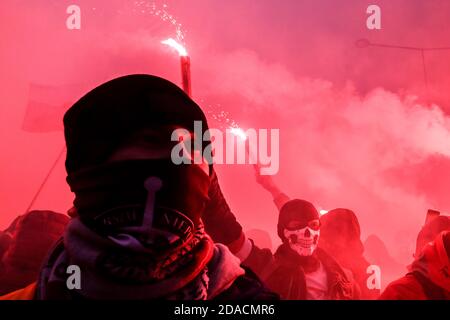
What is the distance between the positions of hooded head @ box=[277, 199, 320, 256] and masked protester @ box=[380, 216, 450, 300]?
2.17ft

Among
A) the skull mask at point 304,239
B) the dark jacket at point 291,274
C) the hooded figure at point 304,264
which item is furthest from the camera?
the skull mask at point 304,239

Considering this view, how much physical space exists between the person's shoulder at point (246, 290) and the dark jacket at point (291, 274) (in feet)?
2.88

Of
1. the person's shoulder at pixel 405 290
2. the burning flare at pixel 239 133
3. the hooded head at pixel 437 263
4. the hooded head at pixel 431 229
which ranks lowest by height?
the person's shoulder at pixel 405 290

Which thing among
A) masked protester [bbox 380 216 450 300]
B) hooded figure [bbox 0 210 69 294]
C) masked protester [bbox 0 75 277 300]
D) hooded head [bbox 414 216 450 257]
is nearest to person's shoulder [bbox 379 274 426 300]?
masked protester [bbox 380 216 450 300]

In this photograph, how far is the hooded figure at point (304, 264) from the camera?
2.60m

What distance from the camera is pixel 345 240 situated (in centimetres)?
323

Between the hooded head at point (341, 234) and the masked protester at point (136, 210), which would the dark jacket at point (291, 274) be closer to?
the hooded head at point (341, 234)

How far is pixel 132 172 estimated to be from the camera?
1.33 metres

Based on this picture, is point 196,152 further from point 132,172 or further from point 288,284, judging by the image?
point 288,284

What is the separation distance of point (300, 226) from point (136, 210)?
169 cm

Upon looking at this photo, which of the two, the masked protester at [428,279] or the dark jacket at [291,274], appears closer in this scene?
the masked protester at [428,279]

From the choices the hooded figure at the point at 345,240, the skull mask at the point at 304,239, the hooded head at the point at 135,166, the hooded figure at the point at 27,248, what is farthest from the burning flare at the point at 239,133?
the hooded head at the point at 135,166

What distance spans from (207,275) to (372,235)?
114 inches

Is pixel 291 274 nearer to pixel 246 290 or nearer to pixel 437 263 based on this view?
pixel 437 263
